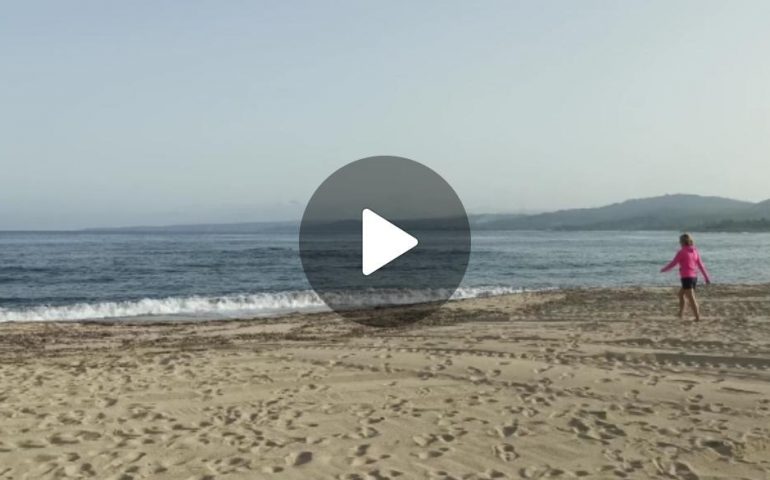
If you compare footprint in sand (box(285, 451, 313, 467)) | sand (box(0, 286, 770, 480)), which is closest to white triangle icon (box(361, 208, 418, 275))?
sand (box(0, 286, 770, 480))

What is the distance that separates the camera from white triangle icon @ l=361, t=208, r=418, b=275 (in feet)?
30.3

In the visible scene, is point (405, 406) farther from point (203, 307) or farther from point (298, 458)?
point (203, 307)

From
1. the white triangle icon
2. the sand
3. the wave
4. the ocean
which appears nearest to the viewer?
the sand

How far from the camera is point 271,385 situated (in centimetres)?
848

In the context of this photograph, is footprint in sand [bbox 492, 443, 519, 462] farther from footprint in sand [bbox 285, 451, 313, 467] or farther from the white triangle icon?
the white triangle icon

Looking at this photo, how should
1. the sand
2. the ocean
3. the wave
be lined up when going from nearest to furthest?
the sand
the wave
the ocean

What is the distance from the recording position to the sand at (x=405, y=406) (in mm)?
5492

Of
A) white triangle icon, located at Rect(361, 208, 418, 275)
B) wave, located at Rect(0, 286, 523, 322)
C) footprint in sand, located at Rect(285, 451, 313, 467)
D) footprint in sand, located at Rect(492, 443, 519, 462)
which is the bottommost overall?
wave, located at Rect(0, 286, 523, 322)

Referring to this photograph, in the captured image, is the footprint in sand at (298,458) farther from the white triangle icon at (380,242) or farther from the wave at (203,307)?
the wave at (203,307)

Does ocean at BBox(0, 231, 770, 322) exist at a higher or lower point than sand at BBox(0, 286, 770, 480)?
lower

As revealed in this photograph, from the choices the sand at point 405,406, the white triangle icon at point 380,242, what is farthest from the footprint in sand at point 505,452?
the white triangle icon at point 380,242

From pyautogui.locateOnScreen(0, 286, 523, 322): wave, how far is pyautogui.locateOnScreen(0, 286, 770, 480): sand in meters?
8.58

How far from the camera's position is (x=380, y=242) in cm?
987

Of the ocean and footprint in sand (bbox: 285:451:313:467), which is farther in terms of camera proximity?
the ocean
